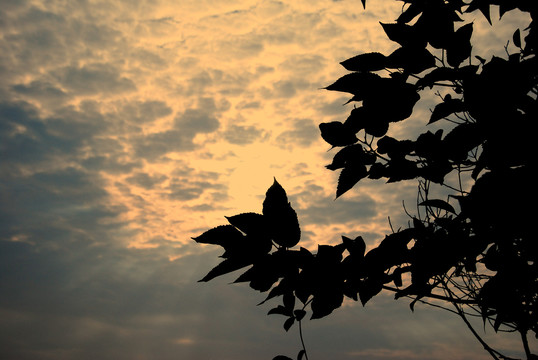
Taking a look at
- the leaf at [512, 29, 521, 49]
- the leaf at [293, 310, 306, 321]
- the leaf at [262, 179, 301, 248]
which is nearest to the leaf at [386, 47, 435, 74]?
the leaf at [262, 179, 301, 248]

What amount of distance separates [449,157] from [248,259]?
3.47 feet

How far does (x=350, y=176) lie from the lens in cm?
235

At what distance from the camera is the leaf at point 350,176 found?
230cm

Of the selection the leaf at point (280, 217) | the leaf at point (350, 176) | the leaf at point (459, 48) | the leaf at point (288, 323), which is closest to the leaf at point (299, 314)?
the leaf at point (288, 323)

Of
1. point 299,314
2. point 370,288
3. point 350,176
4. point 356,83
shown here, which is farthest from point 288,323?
point 356,83

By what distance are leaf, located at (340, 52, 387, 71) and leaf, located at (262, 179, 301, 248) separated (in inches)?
28.7

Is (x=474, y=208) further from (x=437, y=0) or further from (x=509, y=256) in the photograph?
(x=437, y=0)

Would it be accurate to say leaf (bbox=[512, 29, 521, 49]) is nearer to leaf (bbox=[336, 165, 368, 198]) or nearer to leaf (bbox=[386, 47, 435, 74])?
leaf (bbox=[386, 47, 435, 74])

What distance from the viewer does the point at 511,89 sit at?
1783 mm

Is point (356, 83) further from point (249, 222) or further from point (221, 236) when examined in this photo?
point (221, 236)

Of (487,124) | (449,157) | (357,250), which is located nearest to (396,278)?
(357,250)

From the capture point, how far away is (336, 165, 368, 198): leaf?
2301 millimetres

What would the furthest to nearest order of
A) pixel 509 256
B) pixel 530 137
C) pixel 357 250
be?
pixel 357 250, pixel 509 256, pixel 530 137

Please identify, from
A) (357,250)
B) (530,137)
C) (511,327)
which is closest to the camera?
(530,137)
